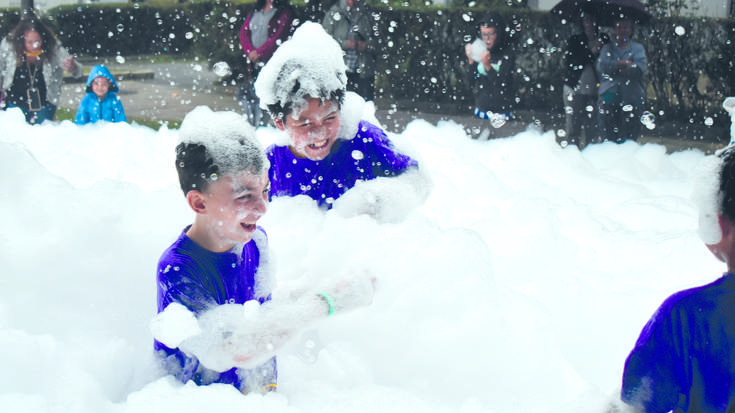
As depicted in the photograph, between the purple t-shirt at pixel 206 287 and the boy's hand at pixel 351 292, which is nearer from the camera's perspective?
the purple t-shirt at pixel 206 287

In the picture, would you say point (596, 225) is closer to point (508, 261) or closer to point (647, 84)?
point (508, 261)

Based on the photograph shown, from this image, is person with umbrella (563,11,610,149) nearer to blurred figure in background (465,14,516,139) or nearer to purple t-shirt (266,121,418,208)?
blurred figure in background (465,14,516,139)

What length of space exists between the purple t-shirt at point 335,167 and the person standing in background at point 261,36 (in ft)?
13.8

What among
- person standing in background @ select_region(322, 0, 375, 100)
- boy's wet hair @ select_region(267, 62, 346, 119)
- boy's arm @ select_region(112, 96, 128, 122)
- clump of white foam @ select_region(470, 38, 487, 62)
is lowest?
boy's wet hair @ select_region(267, 62, 346, 119)

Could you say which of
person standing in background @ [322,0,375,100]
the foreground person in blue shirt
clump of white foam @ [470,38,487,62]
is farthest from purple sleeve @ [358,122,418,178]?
clump of white foam @ [470,38,487,62]

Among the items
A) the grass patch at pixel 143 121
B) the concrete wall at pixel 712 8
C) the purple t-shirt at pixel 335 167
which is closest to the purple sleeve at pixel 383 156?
the purple t-shirt at pixel 335 167

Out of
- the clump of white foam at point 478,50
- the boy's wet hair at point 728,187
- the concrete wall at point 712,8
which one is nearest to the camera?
the boy's wet hair at point 728,187

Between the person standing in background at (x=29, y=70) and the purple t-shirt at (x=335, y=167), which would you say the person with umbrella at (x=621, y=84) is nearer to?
the purple t-shirt at (x=335, y=167)

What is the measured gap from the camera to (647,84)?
8.88 m

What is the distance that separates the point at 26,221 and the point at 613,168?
14.8 ft

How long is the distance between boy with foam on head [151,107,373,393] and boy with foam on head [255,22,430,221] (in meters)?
0.73

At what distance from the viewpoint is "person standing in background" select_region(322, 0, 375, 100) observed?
7348mm

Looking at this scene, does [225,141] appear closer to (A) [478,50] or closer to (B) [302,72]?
(B) [302,72]

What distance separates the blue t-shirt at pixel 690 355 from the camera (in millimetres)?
1610
